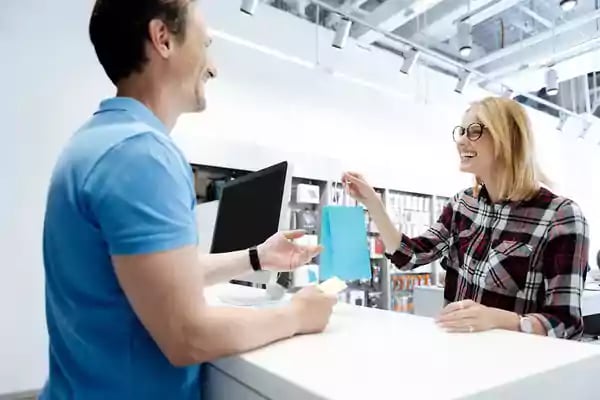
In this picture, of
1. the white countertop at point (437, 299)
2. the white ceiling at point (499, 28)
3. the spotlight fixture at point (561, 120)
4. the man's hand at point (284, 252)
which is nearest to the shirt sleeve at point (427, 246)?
the man's hand at point (284, 252)

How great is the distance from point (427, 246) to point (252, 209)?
66 centimetres

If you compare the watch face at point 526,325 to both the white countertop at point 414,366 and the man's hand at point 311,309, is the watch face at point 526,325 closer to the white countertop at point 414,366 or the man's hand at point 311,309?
the white countertop at point 414,366

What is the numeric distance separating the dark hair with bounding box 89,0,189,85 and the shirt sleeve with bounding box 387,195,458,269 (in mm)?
1115

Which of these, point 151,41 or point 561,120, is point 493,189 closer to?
point 151,41

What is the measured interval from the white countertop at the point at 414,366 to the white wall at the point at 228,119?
3.95 ft

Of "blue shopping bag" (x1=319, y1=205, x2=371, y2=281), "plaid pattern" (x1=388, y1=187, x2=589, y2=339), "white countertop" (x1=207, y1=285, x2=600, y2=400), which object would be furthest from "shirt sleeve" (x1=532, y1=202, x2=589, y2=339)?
"blue shopping bag" (x1=319, y1=205, x2=371, y2=281)

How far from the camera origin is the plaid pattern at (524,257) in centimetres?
108

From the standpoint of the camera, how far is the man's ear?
0.70 m

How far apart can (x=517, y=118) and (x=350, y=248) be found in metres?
0.69

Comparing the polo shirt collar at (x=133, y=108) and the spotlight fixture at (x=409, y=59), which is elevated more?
the spotlight fixture at (x=409, y=59)

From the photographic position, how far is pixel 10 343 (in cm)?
250

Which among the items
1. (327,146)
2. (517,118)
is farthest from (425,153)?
(517,118)

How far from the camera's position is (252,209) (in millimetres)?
1351

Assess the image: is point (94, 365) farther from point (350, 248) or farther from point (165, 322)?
point (350, 248)
